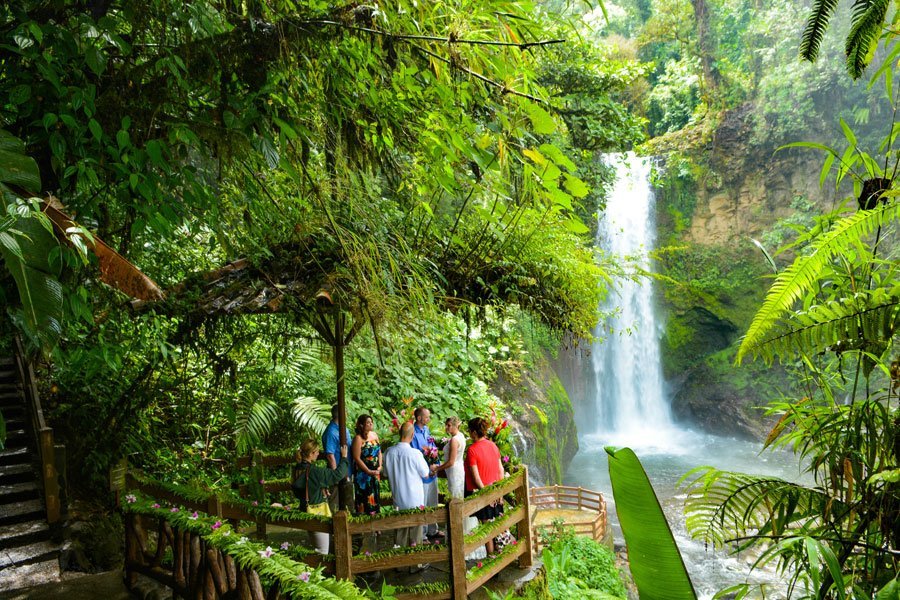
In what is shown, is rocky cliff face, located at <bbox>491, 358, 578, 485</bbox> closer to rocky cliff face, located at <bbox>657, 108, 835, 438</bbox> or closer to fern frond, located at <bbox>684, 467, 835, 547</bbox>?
rocky cliff face, located at <bbox>657, 108, 835, 438</bbox>

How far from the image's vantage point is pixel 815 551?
189 centimetres

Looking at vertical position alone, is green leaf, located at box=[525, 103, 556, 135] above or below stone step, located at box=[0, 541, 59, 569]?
above

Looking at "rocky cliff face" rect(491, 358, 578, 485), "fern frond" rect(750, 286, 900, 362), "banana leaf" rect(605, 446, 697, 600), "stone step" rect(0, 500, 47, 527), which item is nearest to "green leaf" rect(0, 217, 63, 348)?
"banana leaf" rect(605, 446, 697, 600)

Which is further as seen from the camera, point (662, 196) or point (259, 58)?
point (662, 196)

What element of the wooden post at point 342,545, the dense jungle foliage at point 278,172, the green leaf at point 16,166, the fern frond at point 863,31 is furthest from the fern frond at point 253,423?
the fern frond at point 863,31

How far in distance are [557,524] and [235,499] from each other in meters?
5.60

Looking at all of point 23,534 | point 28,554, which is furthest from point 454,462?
point 23,534

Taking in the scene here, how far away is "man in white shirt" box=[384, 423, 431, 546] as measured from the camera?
18.5ft

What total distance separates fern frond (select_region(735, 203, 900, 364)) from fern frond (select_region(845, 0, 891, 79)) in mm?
571

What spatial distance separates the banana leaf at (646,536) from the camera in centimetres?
153

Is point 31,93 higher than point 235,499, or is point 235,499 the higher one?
point 31,93

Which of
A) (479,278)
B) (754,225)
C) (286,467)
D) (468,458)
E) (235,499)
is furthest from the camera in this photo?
(754,225)

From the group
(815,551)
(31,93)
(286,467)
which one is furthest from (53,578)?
(815,551)

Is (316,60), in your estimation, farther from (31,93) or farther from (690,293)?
(690,293)
